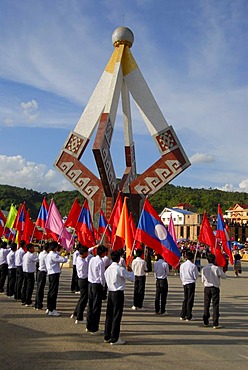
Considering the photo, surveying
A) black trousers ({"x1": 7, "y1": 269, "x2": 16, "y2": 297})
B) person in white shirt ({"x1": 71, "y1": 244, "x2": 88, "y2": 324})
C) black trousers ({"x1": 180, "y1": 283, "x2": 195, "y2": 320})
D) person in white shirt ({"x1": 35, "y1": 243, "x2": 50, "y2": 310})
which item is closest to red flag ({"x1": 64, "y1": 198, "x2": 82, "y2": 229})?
black trousers ({"x1": 7, "y1": 269, "x2": 16, "y2": 297})

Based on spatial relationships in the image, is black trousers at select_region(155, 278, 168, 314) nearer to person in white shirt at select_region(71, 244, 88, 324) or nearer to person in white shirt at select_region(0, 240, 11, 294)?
person in white shirt at select_region(71, 244, 88, 324)

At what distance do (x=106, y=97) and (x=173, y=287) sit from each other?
1025cm

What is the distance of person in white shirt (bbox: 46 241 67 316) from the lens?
7.97m

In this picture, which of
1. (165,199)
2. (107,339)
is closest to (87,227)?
(107,339)

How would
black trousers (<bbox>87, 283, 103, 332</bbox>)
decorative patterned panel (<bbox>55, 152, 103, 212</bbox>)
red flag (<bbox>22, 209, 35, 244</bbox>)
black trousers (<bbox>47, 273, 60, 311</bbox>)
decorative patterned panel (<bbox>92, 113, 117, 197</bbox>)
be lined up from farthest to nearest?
decorative patterned panel (<bbox>55, 152, 103, 212</bbox>) < decorative patterned panel (<bbox>92, 113, 117, 197</bbox>) < red flag (<bbox>22, 209, 35, 244</bbox>) < black trousers (<bbox>47, 273, 60, 311</bbox>) < black trousers (<bbox>87, 283, 103, 332</bbox>)

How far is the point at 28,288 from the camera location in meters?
9.10

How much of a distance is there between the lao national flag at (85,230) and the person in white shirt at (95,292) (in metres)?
4.41

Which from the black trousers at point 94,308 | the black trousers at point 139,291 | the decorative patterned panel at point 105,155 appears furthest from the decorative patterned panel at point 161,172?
the black trousers at point 94,308

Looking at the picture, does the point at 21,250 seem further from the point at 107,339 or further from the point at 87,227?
the point at 107,339

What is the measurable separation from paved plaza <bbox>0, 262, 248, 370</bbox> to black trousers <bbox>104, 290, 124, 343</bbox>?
0.16 m

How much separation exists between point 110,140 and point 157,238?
10663 millimetres

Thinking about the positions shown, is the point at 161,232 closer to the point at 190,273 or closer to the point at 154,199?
the point at 190,273

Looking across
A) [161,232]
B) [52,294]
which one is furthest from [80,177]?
[52,294]

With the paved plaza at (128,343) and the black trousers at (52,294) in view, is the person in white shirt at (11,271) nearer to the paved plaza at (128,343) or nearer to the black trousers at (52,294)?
the paved plaza at (128,343)
